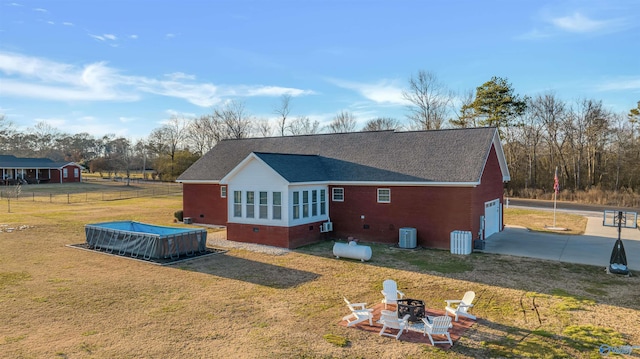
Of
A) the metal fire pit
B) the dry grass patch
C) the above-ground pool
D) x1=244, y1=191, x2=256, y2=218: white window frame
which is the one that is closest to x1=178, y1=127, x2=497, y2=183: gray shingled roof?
x1=244, y1=191, x2=256, y2=218: white window frame

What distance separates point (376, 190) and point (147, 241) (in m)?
11.0

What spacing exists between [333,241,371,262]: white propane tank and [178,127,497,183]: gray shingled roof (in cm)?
410

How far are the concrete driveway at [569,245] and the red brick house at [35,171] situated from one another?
68864 mm

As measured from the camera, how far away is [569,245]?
64.3 feet

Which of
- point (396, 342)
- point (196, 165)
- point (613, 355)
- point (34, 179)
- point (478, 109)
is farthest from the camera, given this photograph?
point (34, 179)

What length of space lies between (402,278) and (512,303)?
3.73m

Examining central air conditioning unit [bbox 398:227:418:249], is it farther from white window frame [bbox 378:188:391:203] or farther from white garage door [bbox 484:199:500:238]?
white garage door [bbox 484:199:500:238]

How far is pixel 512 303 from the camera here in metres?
11.5

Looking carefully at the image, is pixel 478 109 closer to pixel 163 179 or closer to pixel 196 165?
pixel 196 165

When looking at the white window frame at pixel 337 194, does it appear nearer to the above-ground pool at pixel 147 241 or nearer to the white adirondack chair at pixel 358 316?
the above-ground pool at pixel 147 241

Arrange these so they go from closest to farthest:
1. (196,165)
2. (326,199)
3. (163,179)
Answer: (326,199), (196,165), (163,179)

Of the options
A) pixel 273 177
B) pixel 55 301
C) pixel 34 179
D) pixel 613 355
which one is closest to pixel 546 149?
pixel 273 177

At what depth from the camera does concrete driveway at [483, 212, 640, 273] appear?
16891 millimetres

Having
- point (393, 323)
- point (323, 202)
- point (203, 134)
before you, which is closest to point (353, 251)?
point (323, 202)
